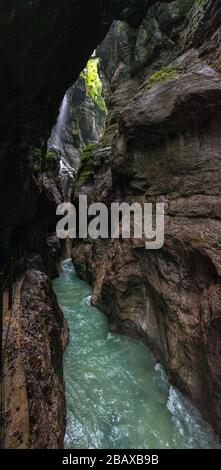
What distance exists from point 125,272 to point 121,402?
420 cm

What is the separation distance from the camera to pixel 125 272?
9.78m

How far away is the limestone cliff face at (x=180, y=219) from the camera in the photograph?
→ 604 centimetres

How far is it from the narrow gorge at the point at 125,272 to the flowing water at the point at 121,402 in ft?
0.10

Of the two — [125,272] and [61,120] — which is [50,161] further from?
[61,120]

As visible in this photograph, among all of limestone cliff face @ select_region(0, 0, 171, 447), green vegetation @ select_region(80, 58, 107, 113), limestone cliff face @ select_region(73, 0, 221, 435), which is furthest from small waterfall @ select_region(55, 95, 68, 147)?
limestone cliff face @ select_region(73, 0, 221, 435)

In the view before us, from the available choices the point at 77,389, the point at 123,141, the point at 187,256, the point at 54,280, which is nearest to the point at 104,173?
the point at 123,141

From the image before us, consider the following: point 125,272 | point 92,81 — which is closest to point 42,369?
point 125,272

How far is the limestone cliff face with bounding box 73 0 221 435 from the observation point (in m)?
6.04

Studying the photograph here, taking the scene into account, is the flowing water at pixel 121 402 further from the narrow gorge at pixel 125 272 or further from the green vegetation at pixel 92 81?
the green vegetation at pixel 92 81

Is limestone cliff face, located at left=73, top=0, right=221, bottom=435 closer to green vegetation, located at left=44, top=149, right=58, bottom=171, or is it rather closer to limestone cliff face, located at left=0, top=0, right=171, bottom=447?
limestone cliff face, located at left=0, top=0, right=171, bottom=447

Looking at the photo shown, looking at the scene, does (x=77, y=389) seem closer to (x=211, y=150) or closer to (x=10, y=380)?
(x=10, y=380)

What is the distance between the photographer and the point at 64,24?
6609 mm

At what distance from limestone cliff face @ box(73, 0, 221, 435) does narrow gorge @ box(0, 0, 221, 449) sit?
4 centimetres

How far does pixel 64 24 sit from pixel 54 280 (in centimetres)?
1518
